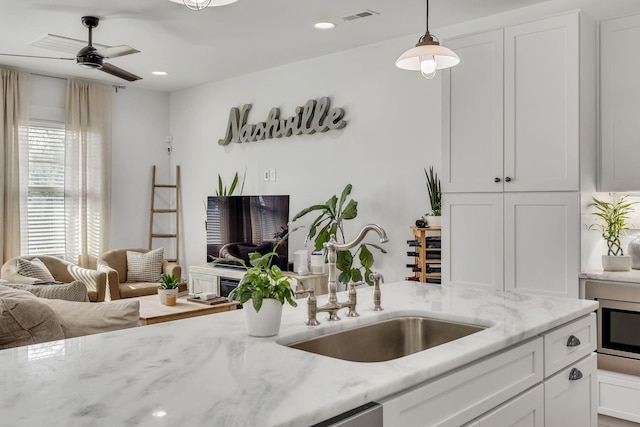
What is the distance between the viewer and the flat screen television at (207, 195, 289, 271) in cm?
566

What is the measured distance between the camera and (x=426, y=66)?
111 inches

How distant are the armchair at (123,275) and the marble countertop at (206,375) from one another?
4.00m

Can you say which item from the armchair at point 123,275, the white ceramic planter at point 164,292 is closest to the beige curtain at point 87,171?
the armchair at point 123,275

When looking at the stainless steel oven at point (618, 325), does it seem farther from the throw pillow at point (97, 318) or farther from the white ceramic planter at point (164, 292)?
the white ceramic planter at point (164, 292)

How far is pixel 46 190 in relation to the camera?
20.8ft

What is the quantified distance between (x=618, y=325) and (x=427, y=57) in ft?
6.47

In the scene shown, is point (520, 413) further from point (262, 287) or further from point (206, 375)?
point (206, 375)

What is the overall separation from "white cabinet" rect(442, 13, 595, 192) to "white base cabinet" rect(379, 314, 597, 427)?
56.9 inches

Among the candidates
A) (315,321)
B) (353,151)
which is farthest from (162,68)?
(315,321)

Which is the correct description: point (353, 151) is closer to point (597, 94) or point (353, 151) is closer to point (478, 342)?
point (597, 94)

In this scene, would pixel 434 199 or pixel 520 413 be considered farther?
pixel 434 199

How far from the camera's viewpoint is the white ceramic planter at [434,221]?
442 centimetres

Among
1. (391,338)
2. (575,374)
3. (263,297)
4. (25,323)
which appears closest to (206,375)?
(263,297)

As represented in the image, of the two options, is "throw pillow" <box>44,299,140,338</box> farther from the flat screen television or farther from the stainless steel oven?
the flat screen television
